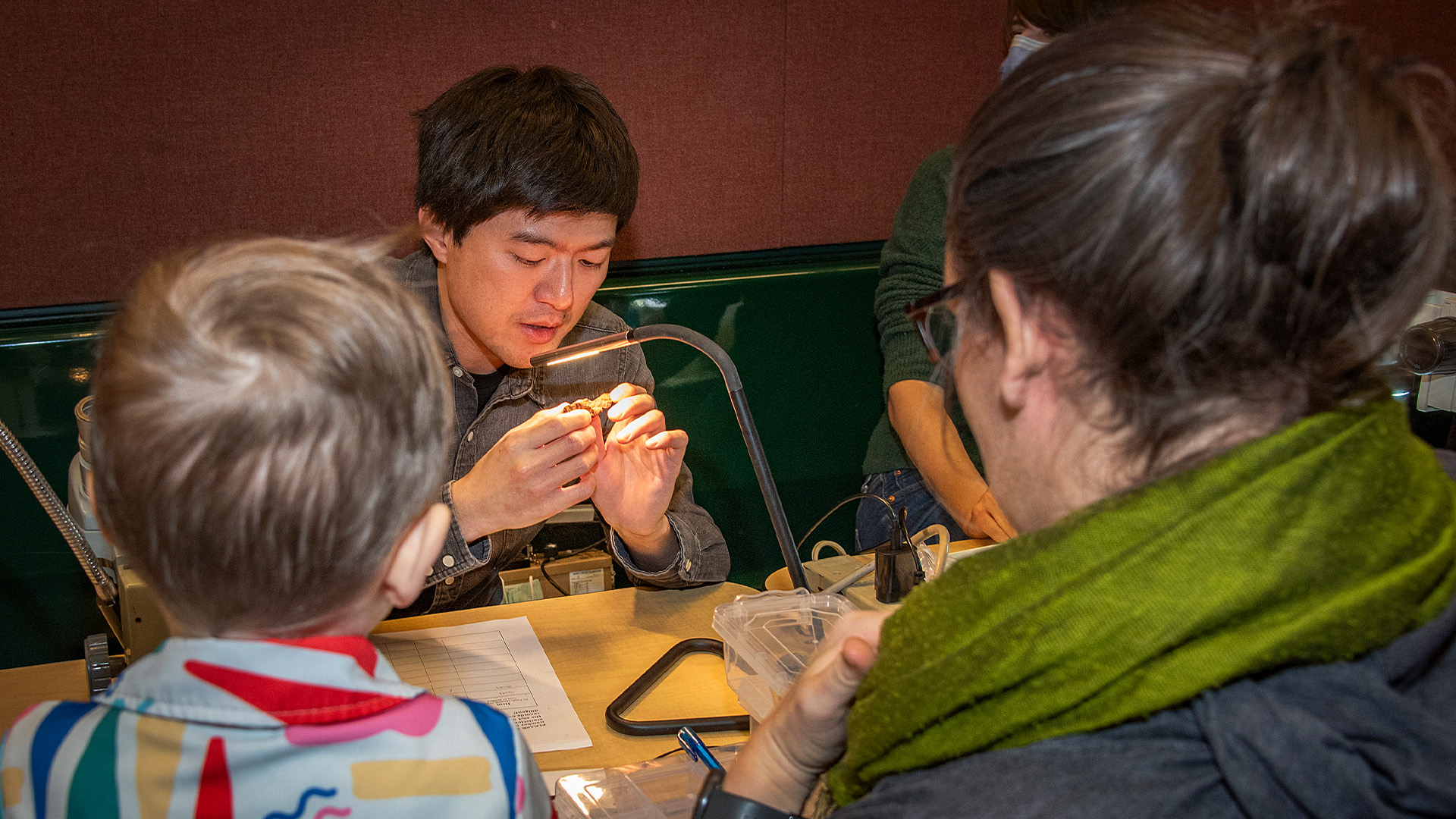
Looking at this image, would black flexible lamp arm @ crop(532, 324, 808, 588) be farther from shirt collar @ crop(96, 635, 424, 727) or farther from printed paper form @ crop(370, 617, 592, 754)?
shirt collar @ crop(96, 635, 424, 727)

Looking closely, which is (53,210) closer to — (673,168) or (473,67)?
(473,67)

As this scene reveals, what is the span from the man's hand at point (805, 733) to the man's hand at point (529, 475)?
0.67 m

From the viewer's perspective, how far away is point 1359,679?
2.06 feet

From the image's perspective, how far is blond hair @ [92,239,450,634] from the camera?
2.04 ft

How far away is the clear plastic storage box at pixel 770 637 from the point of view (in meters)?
1.12

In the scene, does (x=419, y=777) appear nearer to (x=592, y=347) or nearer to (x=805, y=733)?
(x=805, y=733)

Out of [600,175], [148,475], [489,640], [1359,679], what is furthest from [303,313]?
[600,175]

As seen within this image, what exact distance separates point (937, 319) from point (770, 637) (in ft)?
1.55

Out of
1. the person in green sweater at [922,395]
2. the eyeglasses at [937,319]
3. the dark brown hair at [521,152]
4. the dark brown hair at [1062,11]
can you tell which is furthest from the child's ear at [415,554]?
the dark brown hair at [1062,11]

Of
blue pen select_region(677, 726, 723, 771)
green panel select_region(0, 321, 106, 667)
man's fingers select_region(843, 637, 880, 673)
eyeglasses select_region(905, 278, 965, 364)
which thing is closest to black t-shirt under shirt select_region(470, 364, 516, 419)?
green panel select_region(0, 321, 106, 667)

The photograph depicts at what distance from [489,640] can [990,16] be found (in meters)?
2.09

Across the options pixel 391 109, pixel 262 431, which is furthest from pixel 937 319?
pixel 391 109

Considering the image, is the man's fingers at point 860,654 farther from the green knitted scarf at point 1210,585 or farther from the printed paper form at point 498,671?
the printed paper form at point 498,671

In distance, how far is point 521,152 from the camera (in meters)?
1.58
